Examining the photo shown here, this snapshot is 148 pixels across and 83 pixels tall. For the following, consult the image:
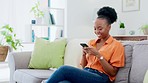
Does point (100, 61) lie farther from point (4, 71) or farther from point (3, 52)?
point (4, 71)

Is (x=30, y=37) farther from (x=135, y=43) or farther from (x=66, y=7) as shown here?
(x=135, y=43)

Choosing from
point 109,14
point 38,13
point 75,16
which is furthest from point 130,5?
point 109,14

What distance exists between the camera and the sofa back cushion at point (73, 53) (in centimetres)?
290

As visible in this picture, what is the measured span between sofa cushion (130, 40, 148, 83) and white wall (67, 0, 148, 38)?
2506mm

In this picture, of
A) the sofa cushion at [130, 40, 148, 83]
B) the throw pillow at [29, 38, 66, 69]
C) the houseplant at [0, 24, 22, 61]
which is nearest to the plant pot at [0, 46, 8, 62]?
the houseplant at [0, 24, 22, 61]

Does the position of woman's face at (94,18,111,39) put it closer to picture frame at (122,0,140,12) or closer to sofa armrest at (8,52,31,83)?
sofa armrest at (8,52,31,83)

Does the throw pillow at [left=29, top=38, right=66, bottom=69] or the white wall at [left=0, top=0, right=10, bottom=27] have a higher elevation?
the white wall at [left=0, top=0, right=10, bottom=27]

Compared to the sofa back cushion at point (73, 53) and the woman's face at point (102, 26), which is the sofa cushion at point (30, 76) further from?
the woman's face at point (102, 26)

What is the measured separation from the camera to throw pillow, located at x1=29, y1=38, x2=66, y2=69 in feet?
10.3

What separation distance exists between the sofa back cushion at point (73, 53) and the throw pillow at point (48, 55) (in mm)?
75

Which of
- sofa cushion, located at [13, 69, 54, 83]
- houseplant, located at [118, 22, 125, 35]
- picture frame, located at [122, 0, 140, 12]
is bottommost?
sofa cushion, located at [13, 69, 54, 83]

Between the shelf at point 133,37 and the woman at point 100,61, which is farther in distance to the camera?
the shelf at point 133,37

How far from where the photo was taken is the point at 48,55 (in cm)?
318

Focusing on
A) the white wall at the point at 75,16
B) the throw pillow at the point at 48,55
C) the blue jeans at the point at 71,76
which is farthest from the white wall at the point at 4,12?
the blue jeans at the point at 71,76
